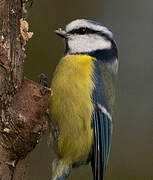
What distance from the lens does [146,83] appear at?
460 centimetres

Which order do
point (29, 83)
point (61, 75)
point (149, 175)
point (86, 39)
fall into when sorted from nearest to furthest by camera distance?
point (29, 83) < point (61, 75) < point (86, 39) < point (149, 175)

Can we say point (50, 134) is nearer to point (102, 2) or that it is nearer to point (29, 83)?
point (29, 83)

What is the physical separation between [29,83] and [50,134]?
496mm

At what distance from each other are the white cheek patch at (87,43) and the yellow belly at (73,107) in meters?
0.12

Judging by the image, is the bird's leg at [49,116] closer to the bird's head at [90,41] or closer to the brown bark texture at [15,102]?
the brown bark texture at [15,102]

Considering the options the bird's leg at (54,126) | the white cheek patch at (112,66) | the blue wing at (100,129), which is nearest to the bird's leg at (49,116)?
the bird's leg at (54,126)

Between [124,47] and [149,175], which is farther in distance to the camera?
[124,47]

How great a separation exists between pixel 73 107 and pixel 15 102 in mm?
452

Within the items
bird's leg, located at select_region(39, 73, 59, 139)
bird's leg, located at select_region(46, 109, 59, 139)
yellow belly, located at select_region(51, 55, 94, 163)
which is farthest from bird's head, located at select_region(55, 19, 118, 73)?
bird's leg, located at select_region(46, 109, 59, 139)

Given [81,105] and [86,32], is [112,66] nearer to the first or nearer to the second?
[86,32]

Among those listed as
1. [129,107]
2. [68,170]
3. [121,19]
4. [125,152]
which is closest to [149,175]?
[125,152]

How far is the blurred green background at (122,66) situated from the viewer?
406cm

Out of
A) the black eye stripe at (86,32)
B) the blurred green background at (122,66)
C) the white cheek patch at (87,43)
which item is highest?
the black eye stripe at (86,32)

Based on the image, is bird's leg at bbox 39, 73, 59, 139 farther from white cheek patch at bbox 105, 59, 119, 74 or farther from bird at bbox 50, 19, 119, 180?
white cheek patch at bbox 105, 59, 119, 74
